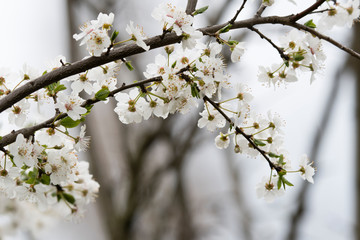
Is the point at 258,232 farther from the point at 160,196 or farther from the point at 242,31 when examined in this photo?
the point at 242,31

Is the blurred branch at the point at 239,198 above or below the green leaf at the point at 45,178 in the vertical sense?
above

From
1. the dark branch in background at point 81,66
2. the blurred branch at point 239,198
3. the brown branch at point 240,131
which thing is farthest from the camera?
the blurred branch at point 239,198

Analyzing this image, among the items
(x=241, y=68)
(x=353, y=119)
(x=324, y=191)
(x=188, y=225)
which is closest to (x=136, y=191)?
(x=188, y=225)

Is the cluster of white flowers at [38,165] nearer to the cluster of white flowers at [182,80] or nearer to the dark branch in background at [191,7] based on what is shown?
the cluster of white flowers at [182,80]

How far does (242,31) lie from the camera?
280 cm

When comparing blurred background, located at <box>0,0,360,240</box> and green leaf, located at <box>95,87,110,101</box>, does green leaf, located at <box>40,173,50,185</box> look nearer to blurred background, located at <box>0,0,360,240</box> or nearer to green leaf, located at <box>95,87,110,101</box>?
green leaf, located at <box>95,87,110,101</box>

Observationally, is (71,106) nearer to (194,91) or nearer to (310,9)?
(194,91)

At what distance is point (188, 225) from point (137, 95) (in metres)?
2.66

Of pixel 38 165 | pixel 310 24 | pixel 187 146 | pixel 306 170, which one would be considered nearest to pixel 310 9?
pixel 310 24

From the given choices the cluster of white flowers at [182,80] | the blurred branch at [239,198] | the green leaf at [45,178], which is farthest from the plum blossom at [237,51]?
the blurred branch at [239,198]

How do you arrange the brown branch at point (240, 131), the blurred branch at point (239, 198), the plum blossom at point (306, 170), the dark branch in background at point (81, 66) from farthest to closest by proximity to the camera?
1. the blurred branch at point (239, 198)
2. the plum blossom at point (306, 170)
3. the brown branch at point (240, 131)
4. the dark branch in background at point (81, 66)

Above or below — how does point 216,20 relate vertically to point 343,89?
above

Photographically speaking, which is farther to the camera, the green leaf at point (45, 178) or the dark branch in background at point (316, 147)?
the dark branch in background at point (316, 147)

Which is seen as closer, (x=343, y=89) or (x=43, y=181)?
(x=43, y=181)
